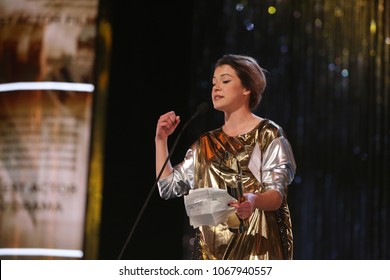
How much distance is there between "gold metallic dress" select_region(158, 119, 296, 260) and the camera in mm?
2633

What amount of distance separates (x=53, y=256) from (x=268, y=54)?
1.17 metres

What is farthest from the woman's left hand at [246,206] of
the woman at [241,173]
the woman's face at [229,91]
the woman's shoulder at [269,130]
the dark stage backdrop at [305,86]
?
the dark stage backdrop at [305,86]

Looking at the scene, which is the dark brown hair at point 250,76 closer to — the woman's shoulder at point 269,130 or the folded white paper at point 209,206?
the woman's shoulder at point 269,130

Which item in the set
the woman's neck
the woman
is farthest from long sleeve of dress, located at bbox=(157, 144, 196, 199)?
the woman's neck

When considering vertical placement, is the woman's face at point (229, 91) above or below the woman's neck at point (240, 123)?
above

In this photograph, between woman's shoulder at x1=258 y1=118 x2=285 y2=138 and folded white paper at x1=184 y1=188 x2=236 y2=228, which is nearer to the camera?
folded white paper at x1=184 y1=188 x2=236 y2=228

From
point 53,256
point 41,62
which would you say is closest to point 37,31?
point 41,62

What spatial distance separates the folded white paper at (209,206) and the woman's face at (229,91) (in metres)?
0.33

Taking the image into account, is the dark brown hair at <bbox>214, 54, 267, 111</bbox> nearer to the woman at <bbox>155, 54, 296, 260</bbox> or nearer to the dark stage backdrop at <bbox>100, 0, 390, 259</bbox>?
the woman at <bbox>155, 54, 296, 260</bbox>

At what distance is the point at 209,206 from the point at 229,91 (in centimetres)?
41

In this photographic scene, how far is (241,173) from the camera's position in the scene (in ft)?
8.70

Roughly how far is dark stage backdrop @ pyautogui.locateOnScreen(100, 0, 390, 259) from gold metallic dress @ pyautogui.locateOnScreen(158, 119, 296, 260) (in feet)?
2.80

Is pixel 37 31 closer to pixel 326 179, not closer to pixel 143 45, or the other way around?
pixel 143 45

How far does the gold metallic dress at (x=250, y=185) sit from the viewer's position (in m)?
2.63
